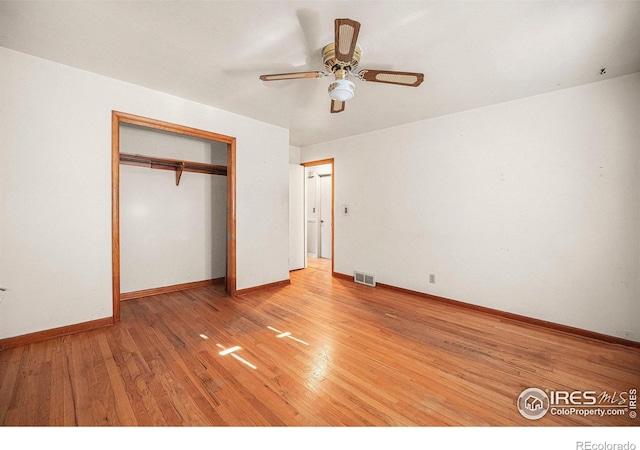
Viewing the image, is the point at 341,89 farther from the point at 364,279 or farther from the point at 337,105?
the point at 364,279

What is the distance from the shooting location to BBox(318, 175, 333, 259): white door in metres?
6.75

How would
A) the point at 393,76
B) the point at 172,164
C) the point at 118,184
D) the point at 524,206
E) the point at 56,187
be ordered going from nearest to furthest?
the point at 393,76
the point at 56,187
the point at 118,184
the point at 524,206
the point at 172,164

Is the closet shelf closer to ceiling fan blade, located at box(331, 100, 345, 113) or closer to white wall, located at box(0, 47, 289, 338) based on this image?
white wall, located at box(0, 47, 289, 338)

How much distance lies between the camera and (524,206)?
299 cm

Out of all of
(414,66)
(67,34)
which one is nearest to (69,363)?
(67,34)

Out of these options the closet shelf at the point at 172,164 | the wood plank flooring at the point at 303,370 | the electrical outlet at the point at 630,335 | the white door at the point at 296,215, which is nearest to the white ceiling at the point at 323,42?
the closet shelf at the point at 172,164

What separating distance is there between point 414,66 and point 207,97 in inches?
92.2

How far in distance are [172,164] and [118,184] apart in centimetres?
128

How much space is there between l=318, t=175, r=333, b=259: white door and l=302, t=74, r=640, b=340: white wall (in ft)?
8.07

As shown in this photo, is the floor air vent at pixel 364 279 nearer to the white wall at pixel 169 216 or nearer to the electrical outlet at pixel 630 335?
the white wall at pixel 169 216

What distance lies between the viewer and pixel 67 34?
2.01 m

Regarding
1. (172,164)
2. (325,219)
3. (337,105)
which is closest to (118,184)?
(172,164)

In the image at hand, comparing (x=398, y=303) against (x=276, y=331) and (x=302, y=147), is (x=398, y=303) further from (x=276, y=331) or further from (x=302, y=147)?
(x=302, y=147)

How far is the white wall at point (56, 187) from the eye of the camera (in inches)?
88.7
